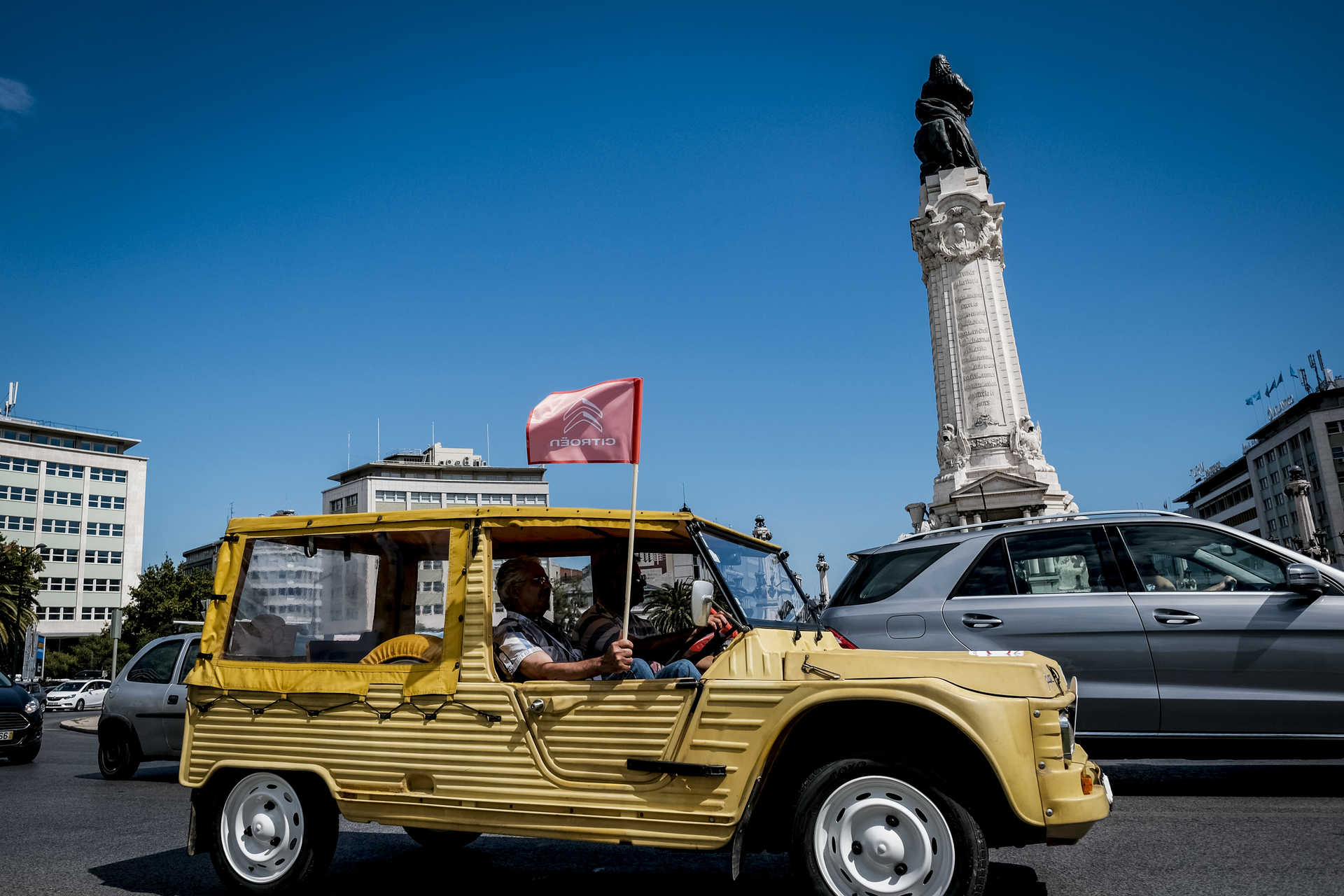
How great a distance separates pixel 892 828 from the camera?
149 inches

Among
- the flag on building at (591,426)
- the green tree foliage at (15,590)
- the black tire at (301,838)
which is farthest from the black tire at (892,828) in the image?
the green tree foliage at (15,590)

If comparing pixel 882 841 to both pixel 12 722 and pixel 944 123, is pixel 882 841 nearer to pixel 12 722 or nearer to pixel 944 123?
pixel 12 722

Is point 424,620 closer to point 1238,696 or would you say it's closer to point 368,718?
point 368,718

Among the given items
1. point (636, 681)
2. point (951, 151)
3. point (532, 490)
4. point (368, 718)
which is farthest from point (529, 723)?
point (532, 490)

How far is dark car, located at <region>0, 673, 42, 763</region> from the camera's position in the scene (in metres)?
12.9

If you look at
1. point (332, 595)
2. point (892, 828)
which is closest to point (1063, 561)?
point (892, 828)

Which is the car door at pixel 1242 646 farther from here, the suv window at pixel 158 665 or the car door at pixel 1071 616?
the suv window at pixel 158 665

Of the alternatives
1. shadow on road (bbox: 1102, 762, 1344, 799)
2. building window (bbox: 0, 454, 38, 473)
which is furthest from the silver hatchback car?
building window (bbox: 0, 454, 38, 473)

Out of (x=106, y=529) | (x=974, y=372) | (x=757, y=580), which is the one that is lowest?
(x=757, y=580)

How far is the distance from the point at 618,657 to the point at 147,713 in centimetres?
947

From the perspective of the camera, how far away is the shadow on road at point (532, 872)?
16.0 ft

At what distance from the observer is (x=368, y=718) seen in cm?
471

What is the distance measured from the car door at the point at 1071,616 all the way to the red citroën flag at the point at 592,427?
3.50m

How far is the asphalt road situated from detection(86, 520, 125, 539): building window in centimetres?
7949
